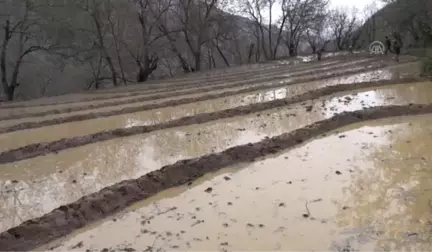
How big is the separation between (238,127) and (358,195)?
517cm

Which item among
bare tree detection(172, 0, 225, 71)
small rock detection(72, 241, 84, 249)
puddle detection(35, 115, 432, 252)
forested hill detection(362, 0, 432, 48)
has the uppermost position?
bare tree detection(172, 0, 225, 71)

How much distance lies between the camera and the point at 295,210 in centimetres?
538

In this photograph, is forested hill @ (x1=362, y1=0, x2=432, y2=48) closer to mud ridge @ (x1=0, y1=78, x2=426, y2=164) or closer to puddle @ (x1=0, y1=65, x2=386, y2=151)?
mud ridge @ (x1=0, y1=78, x2=426, y2=164)

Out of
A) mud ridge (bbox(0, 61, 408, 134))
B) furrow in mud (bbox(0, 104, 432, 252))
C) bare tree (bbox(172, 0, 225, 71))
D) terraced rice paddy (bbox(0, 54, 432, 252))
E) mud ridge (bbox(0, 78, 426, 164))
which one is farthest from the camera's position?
bare tree (bbox(172, 0, 225, 71))

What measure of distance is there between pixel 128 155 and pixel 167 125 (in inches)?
106

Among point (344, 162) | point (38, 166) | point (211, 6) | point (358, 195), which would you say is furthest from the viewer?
point (211, 6)

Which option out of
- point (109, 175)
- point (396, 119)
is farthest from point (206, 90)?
point (109, 175)

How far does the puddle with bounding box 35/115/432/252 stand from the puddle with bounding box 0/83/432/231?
1.28 m

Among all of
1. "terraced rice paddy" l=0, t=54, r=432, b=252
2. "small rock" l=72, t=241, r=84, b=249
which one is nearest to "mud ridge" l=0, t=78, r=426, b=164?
"terraced rice paddy" l=0, t=54, r=432, b=252

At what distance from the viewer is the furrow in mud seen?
5.37 m

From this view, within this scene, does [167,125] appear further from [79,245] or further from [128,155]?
[79,245]

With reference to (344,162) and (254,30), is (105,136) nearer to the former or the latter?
(344,162)

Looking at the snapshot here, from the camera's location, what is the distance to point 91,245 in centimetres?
500

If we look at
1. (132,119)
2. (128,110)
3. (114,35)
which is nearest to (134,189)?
(132,119)
